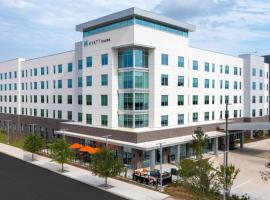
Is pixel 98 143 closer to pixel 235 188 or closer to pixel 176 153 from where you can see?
pixel 176 153

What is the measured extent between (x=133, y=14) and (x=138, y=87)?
1016 centimetres

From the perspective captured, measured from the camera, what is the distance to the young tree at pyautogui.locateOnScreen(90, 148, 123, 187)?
26.0m

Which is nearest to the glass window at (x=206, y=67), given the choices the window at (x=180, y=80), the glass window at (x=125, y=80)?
the window at (x=180, y=80)

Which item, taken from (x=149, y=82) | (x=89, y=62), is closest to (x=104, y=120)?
(x=149, y=82)

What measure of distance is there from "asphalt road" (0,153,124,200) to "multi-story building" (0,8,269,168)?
847 cm

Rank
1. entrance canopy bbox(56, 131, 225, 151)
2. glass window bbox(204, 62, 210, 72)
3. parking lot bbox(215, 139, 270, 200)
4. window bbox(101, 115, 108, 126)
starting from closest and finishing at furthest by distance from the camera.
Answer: parking lot bbox(215, 139, 270, 200)
entrance canopy bbox(56, 131, 225, 151)
window bbox(101, 115, 108, 126)
glass window bbox(204, 62, 210, 72)

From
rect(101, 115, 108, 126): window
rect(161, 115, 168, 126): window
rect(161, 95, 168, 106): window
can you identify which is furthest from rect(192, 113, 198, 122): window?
rect(101, 115, 108, 126): window

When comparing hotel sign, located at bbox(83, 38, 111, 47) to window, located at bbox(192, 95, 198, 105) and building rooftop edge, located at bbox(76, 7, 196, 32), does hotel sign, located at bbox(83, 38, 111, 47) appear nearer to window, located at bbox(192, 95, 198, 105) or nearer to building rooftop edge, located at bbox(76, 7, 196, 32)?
building rooftop edge, located at bbox(76, 7, 196, 32)

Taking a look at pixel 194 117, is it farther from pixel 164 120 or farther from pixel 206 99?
pixel 164 120

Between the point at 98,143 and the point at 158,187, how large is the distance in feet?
47.4

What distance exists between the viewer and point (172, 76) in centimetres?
4178

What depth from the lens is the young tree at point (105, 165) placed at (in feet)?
85.4

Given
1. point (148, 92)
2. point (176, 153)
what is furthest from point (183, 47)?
point (176, 153)

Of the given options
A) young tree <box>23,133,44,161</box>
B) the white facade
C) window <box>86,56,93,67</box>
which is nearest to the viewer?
young tree <box>23,133,44,161</box>
